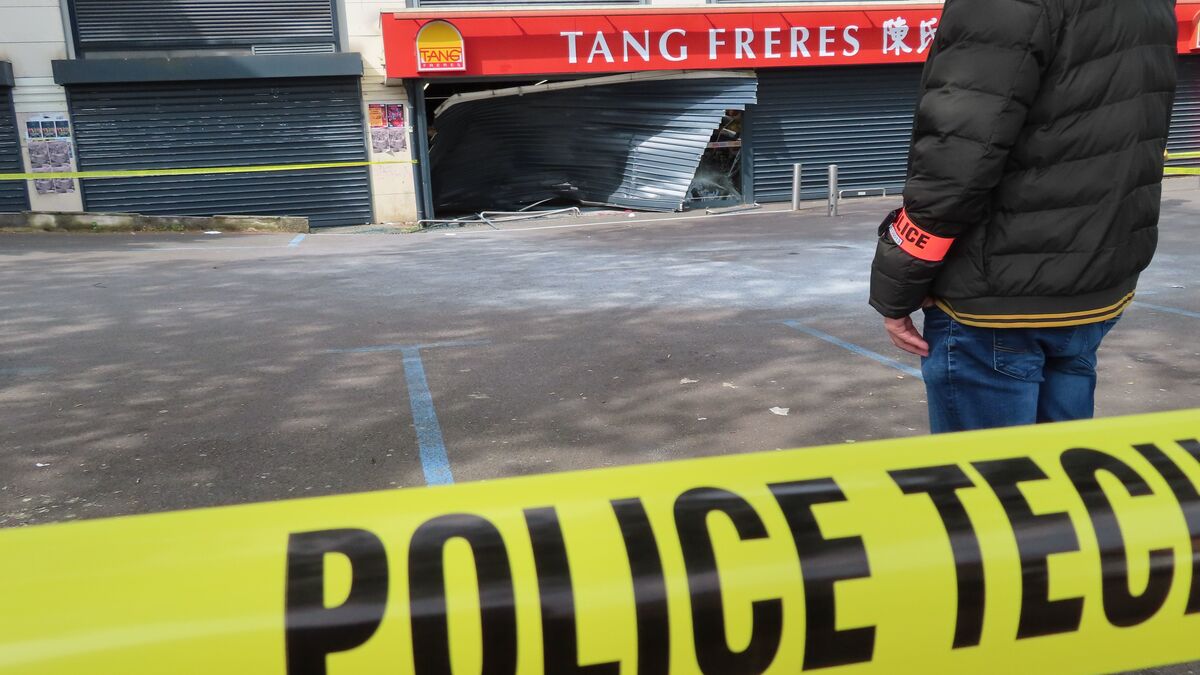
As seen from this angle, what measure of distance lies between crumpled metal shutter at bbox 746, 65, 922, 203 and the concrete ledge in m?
9.16

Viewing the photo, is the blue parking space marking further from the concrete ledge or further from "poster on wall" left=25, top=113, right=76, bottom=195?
"poster on wall" left=25, top=113, right=76, bottom=195

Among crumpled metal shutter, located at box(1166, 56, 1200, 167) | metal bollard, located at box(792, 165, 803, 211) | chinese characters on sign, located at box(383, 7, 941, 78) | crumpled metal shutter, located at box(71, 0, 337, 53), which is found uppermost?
crumpled metal shutter, located at box(71, 0, 337, 53)

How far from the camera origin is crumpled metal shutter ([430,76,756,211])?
60.2ft

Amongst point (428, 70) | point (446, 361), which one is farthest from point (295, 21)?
point (446, 361)

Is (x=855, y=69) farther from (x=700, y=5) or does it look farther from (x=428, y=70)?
(x=428, y=70)

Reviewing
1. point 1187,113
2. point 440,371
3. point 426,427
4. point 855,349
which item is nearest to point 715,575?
point 426,427

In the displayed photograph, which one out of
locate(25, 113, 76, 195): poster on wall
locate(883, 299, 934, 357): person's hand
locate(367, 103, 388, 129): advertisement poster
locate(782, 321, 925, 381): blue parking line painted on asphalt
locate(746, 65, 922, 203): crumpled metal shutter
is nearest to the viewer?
locate(883, 299, 934, 357): person's hand

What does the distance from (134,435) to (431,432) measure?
1488 mm

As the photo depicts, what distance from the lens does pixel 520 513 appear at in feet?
4.18

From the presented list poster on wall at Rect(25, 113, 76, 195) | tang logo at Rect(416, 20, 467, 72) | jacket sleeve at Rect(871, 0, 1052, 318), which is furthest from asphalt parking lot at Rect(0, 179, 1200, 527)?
tang logo at Rect(416, 20, 467, 72)

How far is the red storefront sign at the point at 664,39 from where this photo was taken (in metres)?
17.0

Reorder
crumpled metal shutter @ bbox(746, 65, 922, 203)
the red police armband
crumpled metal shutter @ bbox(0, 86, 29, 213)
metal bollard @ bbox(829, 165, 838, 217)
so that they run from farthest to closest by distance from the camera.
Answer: crumpled metal shutter @ bbox(746, 65, 922, 203) → crumpled metal shutter @ bbox(0, 86, 29, 213) → metal bollard @ bbox(829, 165, 838, 217) → the red police armband

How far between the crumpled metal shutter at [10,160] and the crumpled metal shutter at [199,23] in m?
1.64

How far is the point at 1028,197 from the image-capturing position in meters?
2.25
